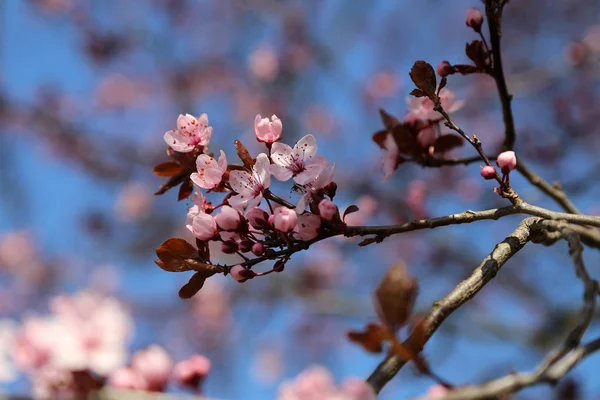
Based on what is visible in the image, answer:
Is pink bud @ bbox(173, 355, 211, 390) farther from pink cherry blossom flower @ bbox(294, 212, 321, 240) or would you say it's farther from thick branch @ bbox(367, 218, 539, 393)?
thick branch @ bbox(367, 218, 539, 393)

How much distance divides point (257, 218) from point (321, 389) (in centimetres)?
45

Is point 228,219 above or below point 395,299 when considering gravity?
above

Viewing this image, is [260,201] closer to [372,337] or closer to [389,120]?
[372,337]

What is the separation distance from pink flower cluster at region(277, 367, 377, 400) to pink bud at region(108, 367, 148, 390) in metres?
0.47

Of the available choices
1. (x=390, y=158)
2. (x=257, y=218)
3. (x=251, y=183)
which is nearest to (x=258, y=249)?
(x=257, y=218)

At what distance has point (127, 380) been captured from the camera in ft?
5.14

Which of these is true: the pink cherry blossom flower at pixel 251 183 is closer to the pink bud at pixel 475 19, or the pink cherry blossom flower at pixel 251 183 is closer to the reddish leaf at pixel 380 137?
the reddish leaf at pixel 380 137

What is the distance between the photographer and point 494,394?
1.03 m

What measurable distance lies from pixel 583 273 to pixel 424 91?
0.64 metres

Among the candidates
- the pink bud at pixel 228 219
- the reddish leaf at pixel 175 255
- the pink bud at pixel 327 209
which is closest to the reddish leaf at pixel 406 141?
the pink bud at pixel 327 209

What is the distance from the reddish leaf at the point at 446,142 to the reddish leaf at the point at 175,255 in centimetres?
93

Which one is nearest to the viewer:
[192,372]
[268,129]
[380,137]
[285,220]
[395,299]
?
[395,299]

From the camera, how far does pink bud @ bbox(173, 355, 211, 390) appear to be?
1646 mm

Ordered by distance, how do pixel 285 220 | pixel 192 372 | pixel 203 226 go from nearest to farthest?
pixel 285 220, pixel 203 226, pixel 192 372
